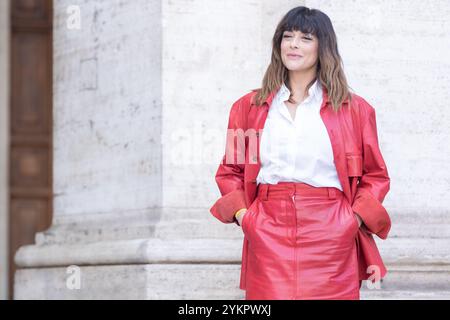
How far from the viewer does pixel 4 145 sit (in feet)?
36.3

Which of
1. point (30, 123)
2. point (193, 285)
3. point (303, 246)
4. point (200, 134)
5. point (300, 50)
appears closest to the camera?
point (303, 246)

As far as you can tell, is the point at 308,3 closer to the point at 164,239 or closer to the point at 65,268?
the point at 164,239

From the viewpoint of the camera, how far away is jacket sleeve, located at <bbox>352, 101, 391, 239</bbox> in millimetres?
5781

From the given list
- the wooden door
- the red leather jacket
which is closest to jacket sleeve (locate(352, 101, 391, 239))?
the red leather jacket

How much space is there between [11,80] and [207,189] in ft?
12.6

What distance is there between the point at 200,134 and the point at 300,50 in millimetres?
2032

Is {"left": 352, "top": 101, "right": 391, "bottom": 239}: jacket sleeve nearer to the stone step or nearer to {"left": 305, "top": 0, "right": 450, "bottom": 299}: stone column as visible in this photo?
the stone step

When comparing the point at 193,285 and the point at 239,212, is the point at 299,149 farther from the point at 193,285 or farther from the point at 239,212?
the point at 193,285

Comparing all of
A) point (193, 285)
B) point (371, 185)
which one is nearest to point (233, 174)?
point (371, 185)

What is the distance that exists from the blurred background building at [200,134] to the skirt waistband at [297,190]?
193 cm

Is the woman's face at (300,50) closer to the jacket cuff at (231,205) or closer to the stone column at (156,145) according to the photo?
the jacket cuff at (231,205)

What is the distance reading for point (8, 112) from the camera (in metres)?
11.1

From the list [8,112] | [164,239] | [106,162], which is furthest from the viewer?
[8,112]
